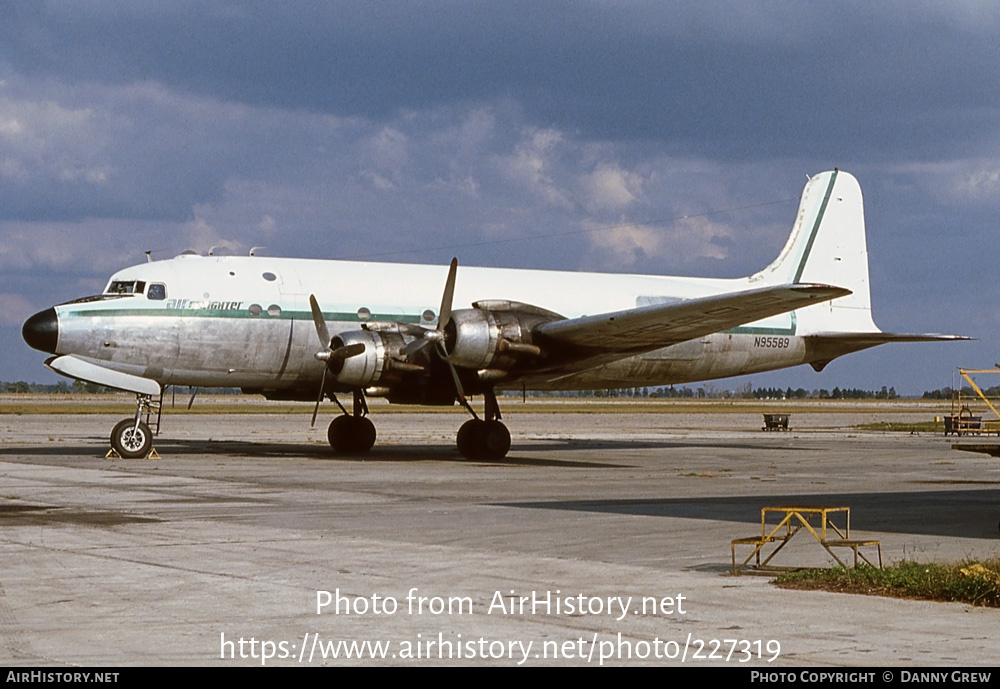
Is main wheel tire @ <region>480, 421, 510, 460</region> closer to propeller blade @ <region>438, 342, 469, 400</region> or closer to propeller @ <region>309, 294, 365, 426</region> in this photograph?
propeller blade @ <region>438, 342, 469, 400</region>

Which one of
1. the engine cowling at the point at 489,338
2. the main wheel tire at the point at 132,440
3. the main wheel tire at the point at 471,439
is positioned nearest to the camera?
the engine cowling at the point at 489,338

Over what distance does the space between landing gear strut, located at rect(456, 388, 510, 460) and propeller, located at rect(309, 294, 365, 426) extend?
3308 mm

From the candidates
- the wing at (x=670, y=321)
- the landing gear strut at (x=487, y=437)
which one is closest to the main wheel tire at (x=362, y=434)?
the landing gear strut at (x=487, y=437)

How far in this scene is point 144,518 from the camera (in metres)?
14.9

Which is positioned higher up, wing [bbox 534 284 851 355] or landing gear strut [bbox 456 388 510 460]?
wing [bbox 534 284 851 355]

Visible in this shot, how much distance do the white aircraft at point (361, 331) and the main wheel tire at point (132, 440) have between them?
1.0 inches

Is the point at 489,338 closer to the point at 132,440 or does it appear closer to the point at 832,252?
the point at 132,440

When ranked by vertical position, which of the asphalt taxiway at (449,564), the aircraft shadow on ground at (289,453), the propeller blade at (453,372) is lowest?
the asphalt taxiway at (449,564)

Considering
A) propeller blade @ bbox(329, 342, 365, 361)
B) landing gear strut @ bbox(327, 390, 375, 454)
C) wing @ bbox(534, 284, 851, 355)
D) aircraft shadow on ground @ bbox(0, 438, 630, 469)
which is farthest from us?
landing gear strut @ bbox(327, 390, 375, 454)

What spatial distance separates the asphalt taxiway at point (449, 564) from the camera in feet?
24.9

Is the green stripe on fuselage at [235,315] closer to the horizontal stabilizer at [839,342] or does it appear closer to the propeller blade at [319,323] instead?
the propeller blade at [319,323]

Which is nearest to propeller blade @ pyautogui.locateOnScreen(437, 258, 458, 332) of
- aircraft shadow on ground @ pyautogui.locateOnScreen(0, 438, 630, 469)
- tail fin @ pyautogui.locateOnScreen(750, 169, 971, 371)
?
aircraft shadow on ground @ pyautogui.locateOnScreen(0, 438, 630, 469)

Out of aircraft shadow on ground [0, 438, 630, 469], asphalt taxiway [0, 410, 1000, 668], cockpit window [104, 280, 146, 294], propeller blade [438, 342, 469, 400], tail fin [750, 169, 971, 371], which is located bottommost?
asphalt taxiway [0, 410, 1000, 668]

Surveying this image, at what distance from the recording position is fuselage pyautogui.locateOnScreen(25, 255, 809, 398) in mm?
25859
